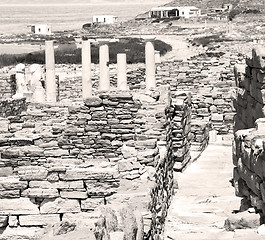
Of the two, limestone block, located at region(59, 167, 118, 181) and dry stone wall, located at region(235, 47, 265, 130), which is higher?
dry stone wall, located at region(235, 47, 265, 130)

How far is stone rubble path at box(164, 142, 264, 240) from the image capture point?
1006 cm

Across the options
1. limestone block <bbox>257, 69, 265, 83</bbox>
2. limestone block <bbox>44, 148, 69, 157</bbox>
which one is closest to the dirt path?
limestone block <bbox>257, 69, 265, 83</bbox>

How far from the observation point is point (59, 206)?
8.84 meters

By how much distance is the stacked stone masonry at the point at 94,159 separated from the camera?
8852mm

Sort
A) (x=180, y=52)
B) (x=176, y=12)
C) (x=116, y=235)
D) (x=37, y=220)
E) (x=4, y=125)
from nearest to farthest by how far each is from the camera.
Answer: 1. (x=116, y=235)
2. (x=37, y=220)
3. (x=4, y=125)
4. (x=180, y=52)
5. (x=176, y=12)

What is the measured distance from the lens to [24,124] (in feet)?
54.0

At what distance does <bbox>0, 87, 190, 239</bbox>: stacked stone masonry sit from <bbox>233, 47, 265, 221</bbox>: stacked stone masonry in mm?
1111

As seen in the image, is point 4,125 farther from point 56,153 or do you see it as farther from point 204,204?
point 204,204

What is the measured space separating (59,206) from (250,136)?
2.64 metres

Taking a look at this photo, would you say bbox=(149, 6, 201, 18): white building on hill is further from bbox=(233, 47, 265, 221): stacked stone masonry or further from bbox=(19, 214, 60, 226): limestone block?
bbox=(19, 214, 60, 226): limestone block

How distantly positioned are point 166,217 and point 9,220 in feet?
10.8

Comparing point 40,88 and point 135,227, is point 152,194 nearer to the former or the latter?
point 135,227

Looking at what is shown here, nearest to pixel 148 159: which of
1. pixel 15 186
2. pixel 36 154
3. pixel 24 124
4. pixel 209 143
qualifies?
pixel 36 154

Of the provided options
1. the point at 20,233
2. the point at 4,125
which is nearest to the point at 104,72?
the point at 4,125
